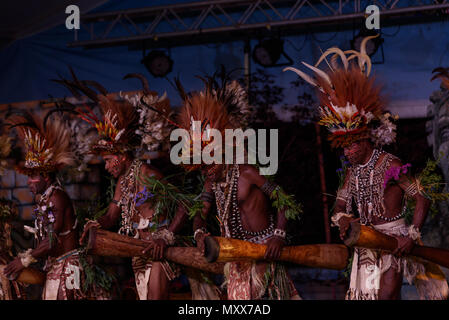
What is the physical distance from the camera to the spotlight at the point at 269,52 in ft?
24.6

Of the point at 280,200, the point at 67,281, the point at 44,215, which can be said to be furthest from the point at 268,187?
the point at 44,215

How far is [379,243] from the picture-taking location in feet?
14.0

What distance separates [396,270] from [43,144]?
300 cm

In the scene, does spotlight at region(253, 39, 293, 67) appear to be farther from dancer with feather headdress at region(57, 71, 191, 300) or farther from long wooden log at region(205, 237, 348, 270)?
long wooden log at region(205, 237, 348, 270)

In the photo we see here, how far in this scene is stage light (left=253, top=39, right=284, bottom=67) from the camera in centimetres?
748

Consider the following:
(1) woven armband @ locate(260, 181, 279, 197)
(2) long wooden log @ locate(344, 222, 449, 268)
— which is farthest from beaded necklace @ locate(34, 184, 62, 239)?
(2) long wooden log @ locate(344, 222, 449, 268)

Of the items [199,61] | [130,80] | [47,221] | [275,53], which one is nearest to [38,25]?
[130,80]

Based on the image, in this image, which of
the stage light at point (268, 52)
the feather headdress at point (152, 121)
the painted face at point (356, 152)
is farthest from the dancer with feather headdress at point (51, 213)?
the stage light at point (268, 52)

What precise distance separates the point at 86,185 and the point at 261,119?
2.06 m

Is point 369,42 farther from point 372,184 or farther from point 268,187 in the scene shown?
point 268,187

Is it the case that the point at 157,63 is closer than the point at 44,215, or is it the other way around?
the point at 44,215

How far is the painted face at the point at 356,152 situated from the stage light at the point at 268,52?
10.1 ft
